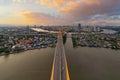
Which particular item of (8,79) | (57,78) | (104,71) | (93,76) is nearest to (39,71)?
(8,79)

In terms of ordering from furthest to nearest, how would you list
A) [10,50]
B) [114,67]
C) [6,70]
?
1. [10,50]
2. [114,67]
3. [6,70]

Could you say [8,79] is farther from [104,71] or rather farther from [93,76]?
[104,71]

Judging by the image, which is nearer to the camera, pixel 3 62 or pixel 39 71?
pixel 39 71

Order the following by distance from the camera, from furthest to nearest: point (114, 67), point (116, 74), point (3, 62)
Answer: point (3, 62) < point (114, 67) < point (116, 74)

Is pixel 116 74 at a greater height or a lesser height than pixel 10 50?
lesser

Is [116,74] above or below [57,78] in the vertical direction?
below

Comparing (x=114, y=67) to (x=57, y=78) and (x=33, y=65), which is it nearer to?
(x=57, y=78)

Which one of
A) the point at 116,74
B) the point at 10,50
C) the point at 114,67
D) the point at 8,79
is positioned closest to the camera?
the point at 8,79

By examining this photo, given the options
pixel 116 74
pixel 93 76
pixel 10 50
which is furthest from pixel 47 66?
pixel 10 50

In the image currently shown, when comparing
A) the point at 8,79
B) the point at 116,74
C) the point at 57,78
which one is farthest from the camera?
the point at 116,74
